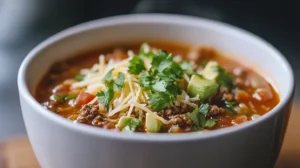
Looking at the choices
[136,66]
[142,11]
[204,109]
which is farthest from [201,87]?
[142,11]

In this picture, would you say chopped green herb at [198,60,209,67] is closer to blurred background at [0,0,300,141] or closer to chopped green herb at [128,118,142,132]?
chopped green herb at [128,118,142,132]

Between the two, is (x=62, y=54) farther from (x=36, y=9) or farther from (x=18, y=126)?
(x=36, y=9)

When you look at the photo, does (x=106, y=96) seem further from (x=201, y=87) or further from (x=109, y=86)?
(x=201, y=87)

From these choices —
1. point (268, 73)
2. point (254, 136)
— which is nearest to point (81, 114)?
point (254, 136)

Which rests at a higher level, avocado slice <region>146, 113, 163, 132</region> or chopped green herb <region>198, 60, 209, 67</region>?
chopped green herb <region>198, 60, 209, 67</region>

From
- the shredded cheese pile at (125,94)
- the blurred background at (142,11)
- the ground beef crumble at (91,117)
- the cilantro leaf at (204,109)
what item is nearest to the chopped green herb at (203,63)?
the shredded cheese pile at (125,94)

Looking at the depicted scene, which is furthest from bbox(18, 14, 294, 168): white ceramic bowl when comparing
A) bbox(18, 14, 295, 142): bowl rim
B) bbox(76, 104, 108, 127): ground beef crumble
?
bbox(76, 104, 108, 127): ground beef crumble

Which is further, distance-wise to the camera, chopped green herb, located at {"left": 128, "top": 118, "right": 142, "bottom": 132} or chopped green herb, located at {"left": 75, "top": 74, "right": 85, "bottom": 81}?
chopped green herb, located at {"left": 75, "top": 74, "right": 85, "bottom": 81}
